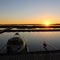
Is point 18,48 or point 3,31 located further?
point 18,48

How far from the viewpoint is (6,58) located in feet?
6.76

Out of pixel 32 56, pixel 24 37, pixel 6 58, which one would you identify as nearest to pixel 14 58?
pixel 6 58

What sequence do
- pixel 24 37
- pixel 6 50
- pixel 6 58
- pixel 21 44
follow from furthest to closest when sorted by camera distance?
1. pixel 24 37
2. pixel 21 44
3. pixel 6 50
4. pixel 6 58

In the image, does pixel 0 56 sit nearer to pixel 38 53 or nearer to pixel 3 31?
pixel 3 31

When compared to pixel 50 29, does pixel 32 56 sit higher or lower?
lower

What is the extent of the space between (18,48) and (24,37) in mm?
660

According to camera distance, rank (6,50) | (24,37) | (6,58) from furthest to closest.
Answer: (24,37) → (6,50) → (6,58)

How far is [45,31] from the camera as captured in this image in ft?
7.69

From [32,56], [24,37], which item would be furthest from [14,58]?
[24,37]

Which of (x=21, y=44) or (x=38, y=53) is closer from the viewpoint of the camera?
(x=38, y=53)

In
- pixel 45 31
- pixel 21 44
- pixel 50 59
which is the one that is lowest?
pixel 50 59

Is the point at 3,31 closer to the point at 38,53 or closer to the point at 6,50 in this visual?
the point at 6,50

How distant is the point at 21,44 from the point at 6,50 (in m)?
0.30

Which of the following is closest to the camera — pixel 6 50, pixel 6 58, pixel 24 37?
pixel 6 58
